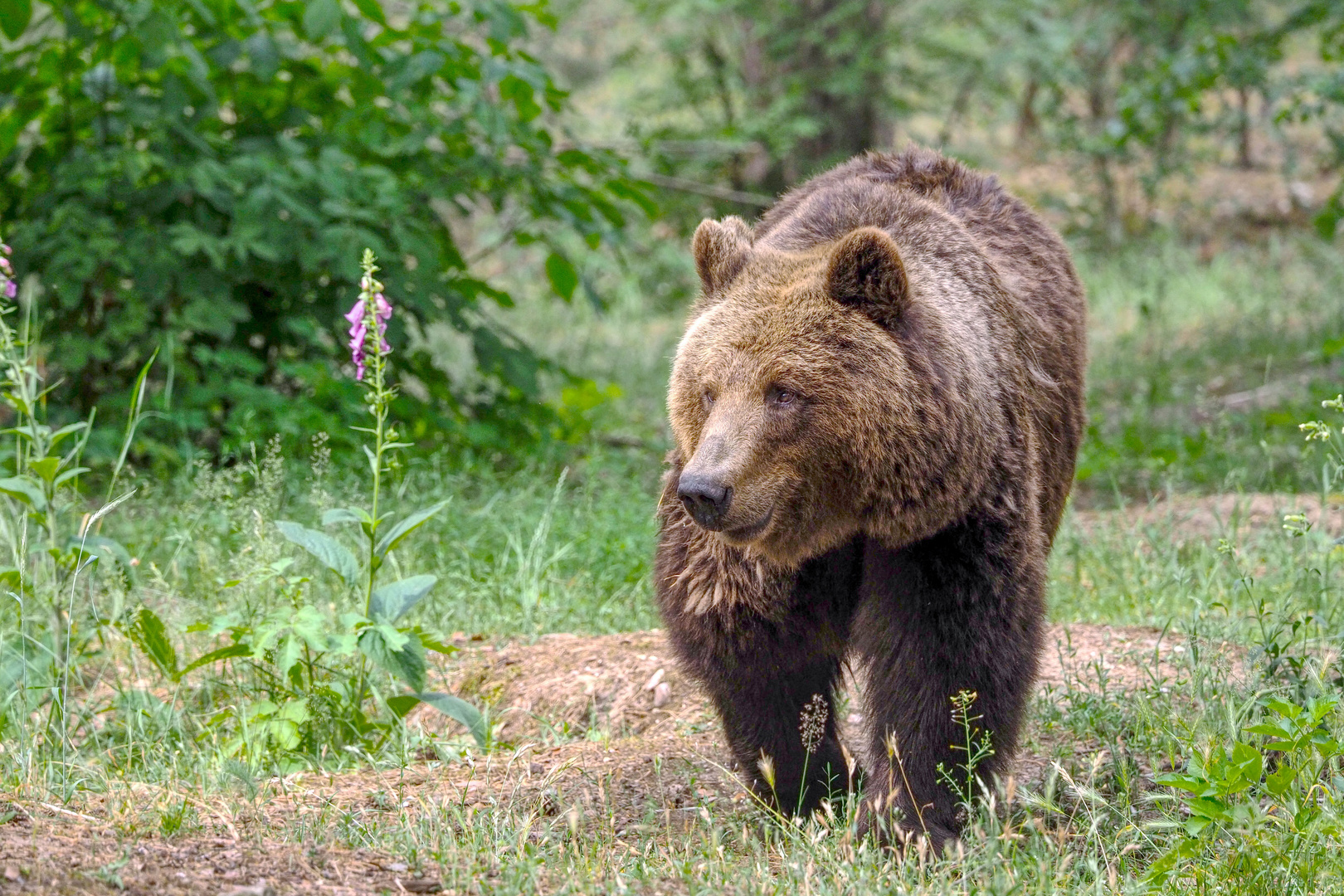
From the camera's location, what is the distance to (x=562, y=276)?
6.95 meters

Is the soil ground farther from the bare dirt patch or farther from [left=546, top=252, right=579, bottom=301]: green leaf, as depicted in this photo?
[left=546, top=252, right=579, bottom=301]: green leaf

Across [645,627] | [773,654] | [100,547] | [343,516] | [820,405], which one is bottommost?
[645,627]

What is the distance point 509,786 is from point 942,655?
4.00ft

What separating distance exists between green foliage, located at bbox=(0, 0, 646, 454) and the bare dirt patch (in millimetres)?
1995

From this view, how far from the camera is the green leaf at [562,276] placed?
6.94 metres

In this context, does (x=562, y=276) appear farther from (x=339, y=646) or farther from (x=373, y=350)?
(x=339, y=646)

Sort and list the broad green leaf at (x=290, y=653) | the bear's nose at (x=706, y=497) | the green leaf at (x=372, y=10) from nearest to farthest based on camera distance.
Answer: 1. the bear's nose at (x=706, y=497)
2. the broad green leaf at (x=290, y=653)
3. the green leaf at (x=372, y=10)

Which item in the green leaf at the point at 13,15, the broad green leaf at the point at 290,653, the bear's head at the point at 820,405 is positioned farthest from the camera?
the green leaf at the point at 13,15

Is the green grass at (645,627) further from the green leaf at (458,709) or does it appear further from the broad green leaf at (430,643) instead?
the broad green leaf at (430,643)

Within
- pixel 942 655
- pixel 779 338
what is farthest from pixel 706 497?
pixel 942 655

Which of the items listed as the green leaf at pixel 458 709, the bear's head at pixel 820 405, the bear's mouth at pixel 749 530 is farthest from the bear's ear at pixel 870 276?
the green leaf at pixel 458 709

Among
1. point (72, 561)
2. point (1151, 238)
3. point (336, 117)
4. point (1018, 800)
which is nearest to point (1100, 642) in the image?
point (1018, 800)

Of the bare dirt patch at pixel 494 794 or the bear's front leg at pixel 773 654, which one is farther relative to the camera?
the bear's front leg at pixel 773 654

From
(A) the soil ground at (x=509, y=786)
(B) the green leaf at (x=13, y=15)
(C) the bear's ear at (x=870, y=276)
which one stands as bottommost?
(A) the soil ground at (x=509, y=786)
